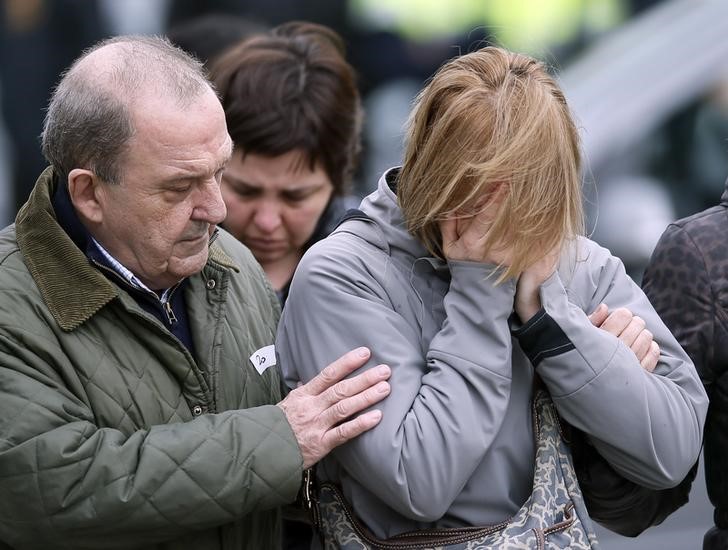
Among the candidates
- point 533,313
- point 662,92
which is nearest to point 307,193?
point 533,313

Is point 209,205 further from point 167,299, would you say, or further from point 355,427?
point 355,427

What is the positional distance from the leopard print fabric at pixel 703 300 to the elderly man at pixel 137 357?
69 cm

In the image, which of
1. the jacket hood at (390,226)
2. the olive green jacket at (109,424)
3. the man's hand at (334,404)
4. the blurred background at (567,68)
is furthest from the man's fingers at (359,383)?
the blurred background at (567,68)

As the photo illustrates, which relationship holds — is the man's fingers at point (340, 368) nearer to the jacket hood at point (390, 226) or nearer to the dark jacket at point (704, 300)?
the jacket hood at point (390, 226)

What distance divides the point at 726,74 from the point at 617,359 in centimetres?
457

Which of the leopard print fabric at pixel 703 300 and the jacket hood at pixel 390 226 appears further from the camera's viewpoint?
the leopard print fabric at pixel 703 300

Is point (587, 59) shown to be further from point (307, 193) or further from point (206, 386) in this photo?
point (206, 386)

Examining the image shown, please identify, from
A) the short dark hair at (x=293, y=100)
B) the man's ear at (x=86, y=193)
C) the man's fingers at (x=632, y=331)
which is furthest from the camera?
the short dark hair at (x=293, y=100)

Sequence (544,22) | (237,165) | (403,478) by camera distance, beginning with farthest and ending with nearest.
→ (544,22)
(237,165)
(403,478)

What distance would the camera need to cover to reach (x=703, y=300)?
257 centimetres

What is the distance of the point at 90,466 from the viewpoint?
2244 mm

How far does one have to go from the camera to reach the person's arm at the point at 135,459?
7.34ft

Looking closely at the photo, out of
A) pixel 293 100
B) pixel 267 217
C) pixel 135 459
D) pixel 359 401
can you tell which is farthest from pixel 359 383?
pixel 293 100

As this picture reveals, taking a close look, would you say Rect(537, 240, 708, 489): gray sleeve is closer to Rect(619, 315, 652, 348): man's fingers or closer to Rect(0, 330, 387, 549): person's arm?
Rect(619, 315, 652, 348): man's fingers
